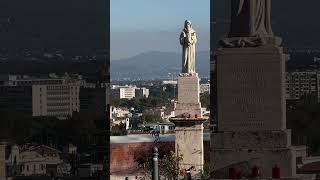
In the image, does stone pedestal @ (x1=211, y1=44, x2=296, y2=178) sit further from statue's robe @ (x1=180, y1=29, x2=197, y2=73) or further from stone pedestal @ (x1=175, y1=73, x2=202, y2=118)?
statue's robe @ (x1=180, y1=29, x2=197, y2=73)

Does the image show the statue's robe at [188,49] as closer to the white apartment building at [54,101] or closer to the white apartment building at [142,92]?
the white apartment building at [54,101]

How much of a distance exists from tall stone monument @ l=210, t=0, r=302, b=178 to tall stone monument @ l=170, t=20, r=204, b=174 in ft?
29.9

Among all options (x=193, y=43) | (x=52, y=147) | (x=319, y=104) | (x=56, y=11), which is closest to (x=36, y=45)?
(x=56, y=11)

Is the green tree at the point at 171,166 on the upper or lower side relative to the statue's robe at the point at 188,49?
lower

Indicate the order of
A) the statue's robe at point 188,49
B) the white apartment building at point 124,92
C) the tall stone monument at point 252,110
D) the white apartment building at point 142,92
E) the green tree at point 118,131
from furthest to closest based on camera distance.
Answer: the white apartment building at point 142,92
the white apartment building at point 124,92
the green tree at point 118,131
the statue's robe at point 188,49
the tall stone monument at point 252,110

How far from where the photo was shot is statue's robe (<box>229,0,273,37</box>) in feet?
56.5

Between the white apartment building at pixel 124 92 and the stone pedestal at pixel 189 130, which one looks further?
the white apartment building at pixel 124 92

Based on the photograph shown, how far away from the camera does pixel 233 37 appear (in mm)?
17125

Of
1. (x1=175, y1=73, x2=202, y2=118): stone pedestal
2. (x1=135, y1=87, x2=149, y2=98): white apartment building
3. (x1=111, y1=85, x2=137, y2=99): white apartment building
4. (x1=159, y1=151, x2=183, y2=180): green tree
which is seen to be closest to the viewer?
(x1=159, y1=151, x2=183, y2=180): green tree

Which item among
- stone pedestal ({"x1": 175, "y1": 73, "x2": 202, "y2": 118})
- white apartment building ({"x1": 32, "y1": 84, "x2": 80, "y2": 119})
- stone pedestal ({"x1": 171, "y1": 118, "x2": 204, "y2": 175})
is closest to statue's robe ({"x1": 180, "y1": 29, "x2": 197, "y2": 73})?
stone pedestal ({"x1": 175, "y1": 73, "x2": 202, "y2": 118})

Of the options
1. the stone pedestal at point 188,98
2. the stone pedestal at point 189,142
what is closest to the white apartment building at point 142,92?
the stone pedestal at point 188,98

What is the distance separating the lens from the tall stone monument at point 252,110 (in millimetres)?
16344

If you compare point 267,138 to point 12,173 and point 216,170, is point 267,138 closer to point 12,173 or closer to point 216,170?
point 216,170

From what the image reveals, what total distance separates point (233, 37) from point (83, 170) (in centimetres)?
1952
